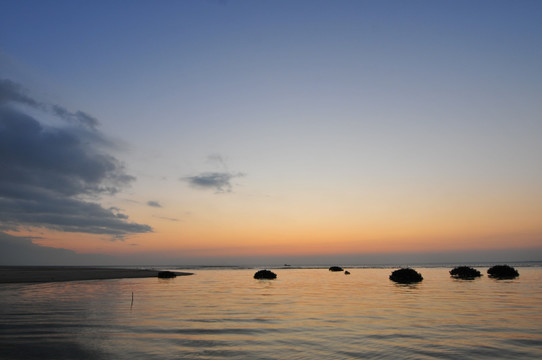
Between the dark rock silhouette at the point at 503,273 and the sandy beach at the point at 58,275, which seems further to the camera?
the dark rock silhouette at the point at 503,273

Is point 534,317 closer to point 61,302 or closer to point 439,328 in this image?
point 439,328

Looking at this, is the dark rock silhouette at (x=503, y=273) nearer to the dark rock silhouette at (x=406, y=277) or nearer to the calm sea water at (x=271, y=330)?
the dark rock silhouette at (x=406, y=277)

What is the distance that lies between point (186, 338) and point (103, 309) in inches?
516

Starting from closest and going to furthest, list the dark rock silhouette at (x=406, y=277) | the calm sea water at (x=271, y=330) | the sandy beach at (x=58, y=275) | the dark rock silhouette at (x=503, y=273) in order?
the calm sea water at (x=271, y=330), the dark rock silhouette at (x=406, y=277), the sandy beach at (x=58, y=275), the dark rock silhouette at (x=503, y=273)

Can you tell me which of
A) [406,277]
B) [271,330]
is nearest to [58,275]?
[406,277]

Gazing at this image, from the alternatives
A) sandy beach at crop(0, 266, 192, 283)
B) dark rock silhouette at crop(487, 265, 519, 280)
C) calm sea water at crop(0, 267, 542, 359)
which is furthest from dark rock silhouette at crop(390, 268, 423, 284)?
sandy beach at crop(0, 266, 192, 283)

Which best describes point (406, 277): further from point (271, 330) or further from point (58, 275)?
point (58, 275)

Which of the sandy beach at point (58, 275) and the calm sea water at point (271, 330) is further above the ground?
the calm sea water at point (271, 330)

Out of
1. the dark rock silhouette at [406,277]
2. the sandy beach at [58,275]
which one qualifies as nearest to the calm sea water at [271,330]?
the dark rock silhouette at [406,277]

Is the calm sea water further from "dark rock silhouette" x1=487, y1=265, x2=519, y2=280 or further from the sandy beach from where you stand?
"dark rock silhouette" x1=487, y1=265, x2=519, y2=280

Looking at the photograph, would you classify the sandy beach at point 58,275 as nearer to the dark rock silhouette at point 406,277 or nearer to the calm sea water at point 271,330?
the calm sea water at point 271,330

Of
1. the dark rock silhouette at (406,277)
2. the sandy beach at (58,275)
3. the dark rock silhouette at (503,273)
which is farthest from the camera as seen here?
the dark rock silhouette at (503,273)

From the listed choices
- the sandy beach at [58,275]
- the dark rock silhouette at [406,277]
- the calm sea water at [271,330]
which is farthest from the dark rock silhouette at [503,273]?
the sandy beach at [58,275]

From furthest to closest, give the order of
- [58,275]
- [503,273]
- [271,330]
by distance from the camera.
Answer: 1. [58,275]
2. [503,273]
3. [271,330]
